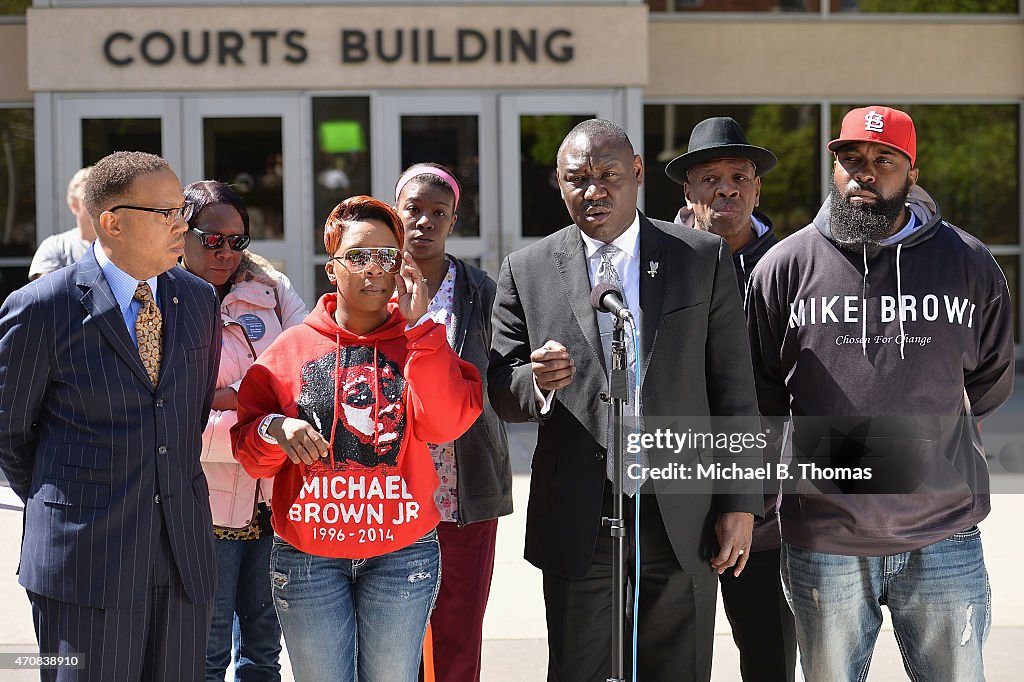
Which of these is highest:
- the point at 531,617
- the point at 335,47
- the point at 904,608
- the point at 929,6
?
the point at 929,6

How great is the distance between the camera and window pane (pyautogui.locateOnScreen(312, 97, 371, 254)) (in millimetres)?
12023

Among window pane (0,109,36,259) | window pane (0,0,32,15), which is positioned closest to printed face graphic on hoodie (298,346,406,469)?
window pane (0,109,36,259)

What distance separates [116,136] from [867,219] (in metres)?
9.95

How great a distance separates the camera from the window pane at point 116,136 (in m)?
11.8

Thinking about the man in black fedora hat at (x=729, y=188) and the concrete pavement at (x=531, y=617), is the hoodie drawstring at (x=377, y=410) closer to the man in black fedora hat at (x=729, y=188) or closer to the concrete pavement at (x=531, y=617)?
the man in black fedora hat at (x=729, y=188)

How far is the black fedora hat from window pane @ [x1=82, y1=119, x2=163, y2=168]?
837 cm

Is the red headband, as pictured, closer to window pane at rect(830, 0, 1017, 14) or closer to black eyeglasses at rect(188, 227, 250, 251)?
black eyeglasses at rect(188, 227, 250, 251)

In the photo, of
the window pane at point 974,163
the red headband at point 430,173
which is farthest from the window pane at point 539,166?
the red headband at point 430,173

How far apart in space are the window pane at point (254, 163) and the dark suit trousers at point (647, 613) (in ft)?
30.0

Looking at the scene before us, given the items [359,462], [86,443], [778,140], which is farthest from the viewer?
[778,140]

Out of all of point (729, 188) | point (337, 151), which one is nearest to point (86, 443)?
point (729, 188)

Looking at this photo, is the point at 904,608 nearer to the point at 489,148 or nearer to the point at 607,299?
the point at 607,299

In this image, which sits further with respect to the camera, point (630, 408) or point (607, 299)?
point (630, 408)

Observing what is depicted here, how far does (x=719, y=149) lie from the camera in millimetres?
4555
